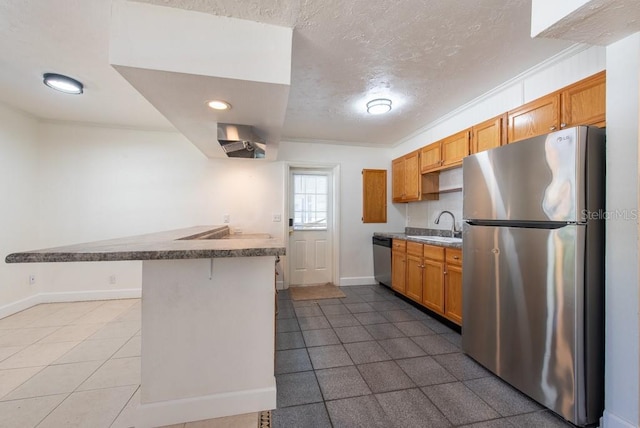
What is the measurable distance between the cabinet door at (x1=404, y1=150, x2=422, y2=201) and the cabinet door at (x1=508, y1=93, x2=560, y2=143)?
1.39m

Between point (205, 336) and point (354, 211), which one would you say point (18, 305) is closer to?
point (205, 336)

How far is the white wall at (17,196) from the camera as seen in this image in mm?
2916

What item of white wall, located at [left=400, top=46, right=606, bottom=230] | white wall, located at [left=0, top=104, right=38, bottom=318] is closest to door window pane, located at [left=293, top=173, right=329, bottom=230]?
white wall, located at [left=400, top=46, right=606, bottom=230]

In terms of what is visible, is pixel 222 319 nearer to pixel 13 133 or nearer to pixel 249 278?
pixel 249 278

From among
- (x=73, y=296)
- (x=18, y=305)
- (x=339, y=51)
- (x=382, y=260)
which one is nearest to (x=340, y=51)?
(x=339, y=51)

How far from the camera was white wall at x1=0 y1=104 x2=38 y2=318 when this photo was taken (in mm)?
2916

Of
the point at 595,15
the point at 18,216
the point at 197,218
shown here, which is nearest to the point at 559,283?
the point at 595,15

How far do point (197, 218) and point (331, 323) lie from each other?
241cm

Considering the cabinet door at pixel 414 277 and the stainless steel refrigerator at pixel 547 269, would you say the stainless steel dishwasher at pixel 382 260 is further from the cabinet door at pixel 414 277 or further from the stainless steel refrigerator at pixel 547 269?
the stainless steel refrigerator at pixel 547 269

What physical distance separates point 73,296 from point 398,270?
14.3ft

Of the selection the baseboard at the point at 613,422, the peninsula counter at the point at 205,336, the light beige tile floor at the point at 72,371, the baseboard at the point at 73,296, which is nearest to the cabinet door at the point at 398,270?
the baseboard at the point at 613,422

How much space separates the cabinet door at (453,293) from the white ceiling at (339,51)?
69.5 inches

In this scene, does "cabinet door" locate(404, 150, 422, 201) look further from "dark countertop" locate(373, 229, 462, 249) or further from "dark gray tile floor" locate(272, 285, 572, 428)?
"dark gray tile floor" locate(272, 285, 572, 428)

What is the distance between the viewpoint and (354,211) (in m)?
4.35
